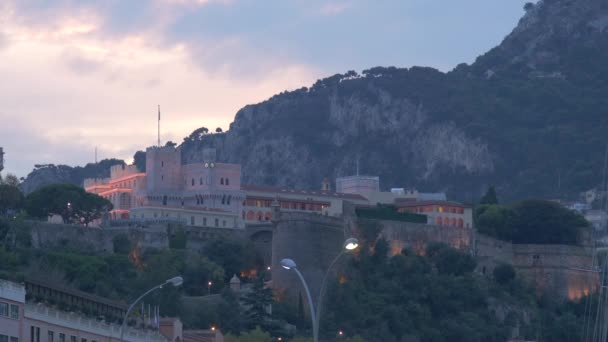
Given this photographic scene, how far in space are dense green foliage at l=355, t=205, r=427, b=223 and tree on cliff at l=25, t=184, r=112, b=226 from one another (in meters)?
19.7

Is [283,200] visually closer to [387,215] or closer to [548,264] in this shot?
[387,215]

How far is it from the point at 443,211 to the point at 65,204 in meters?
30.7

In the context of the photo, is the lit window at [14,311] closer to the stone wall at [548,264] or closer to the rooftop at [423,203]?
the stone wall at [548,264]

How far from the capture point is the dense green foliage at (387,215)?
474 feet

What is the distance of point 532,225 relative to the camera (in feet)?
516

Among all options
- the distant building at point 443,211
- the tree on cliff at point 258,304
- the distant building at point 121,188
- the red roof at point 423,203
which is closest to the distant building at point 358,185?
the red roof at point 423,203

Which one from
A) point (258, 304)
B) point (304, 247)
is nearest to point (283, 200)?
point (304, 247)

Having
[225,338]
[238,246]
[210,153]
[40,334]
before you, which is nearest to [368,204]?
[210,153]

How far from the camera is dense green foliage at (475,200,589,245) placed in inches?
6152

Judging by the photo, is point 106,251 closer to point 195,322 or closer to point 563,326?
point 195,322

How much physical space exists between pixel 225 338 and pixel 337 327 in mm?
26843

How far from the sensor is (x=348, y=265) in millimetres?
135625

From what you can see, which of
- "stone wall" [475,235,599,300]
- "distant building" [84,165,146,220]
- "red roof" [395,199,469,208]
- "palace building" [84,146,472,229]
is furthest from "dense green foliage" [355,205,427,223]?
"distant building" [84,165,146,220]

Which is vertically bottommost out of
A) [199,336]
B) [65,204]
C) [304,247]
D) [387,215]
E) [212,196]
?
[199,336]
